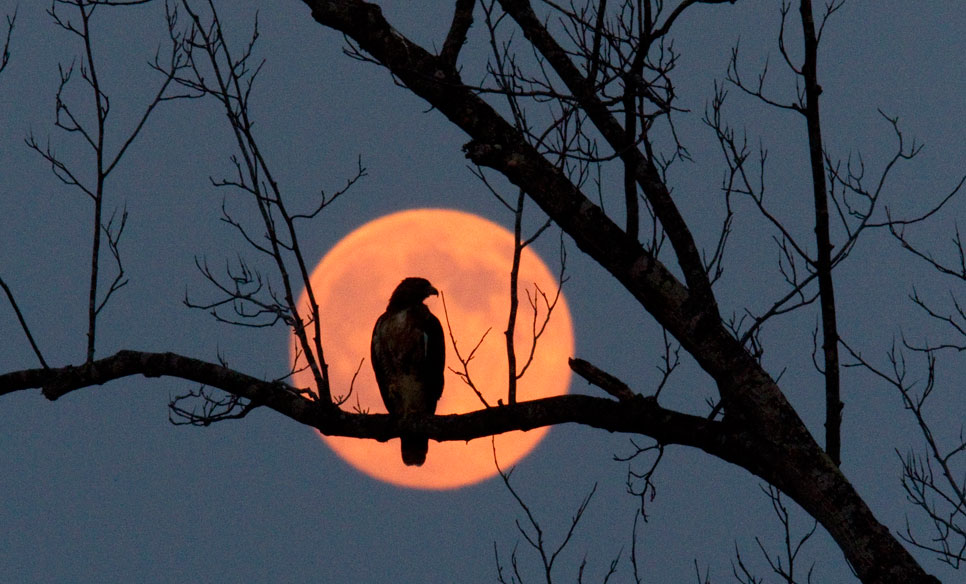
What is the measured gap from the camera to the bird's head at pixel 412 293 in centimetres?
812

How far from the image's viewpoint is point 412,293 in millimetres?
8125

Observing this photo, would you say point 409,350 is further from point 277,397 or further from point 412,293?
point 277,397

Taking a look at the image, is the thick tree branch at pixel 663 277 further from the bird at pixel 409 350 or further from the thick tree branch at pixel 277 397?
the bird at pixel 409 350

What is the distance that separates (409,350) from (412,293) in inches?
18.6

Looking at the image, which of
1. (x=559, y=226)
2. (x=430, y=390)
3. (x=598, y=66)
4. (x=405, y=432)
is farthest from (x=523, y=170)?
(x=430, y=390)

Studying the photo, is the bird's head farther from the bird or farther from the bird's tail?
the bird's tail

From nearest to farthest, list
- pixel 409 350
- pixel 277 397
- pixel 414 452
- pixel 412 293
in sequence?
pixel 277 397 < pixel 414 452 < pixel 409 350 < pixel 412 293

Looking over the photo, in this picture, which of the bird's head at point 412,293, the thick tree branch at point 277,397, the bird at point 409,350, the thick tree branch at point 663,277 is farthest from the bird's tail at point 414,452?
the thick tree branch at point 663,277

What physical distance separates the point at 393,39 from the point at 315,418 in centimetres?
195

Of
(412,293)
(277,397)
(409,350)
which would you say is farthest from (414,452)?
(277,397)

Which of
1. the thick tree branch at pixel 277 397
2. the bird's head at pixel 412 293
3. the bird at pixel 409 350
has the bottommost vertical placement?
the thick tree branch at pixel 277 397

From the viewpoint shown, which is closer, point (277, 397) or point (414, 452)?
point (277, 397)

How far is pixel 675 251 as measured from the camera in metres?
4.35

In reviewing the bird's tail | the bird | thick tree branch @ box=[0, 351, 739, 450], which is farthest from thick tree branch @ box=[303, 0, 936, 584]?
the bird
